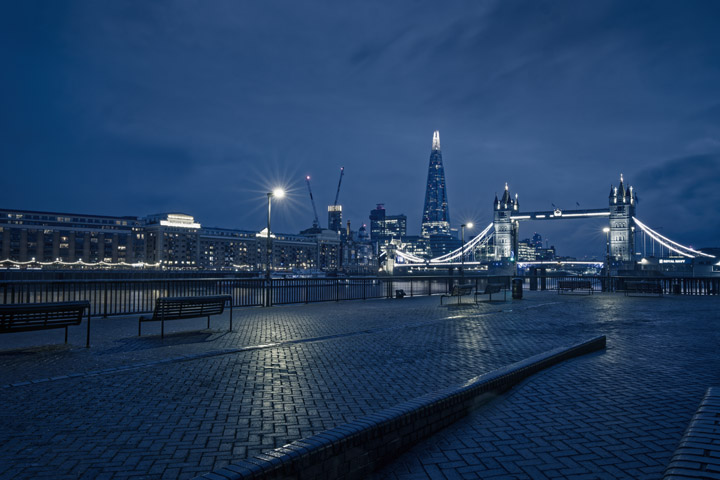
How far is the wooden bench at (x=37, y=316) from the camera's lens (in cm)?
816

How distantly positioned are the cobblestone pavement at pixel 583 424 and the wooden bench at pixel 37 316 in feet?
24.4

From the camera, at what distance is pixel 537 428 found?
5.00m

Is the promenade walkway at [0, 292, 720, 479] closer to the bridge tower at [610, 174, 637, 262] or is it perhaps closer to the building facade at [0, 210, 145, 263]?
the bridge tower at [610, 174, 637, 262]

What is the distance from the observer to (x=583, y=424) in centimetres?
508

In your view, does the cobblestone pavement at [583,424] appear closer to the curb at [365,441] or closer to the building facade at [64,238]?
the curb at [365,441]

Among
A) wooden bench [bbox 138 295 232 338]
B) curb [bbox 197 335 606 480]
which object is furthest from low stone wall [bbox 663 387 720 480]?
wooden bench [bbox 138 295 232 338]

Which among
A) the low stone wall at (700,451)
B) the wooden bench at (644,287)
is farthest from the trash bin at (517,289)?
the low stone wall at (700,451)

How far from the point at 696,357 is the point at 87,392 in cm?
993

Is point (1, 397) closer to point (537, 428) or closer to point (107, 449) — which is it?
point (107, 449)

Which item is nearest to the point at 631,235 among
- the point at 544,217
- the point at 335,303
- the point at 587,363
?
the point at 544,217

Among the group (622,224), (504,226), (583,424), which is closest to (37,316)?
(583,424)

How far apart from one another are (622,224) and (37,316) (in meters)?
119

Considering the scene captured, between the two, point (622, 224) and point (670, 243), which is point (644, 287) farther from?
point (622, 224)

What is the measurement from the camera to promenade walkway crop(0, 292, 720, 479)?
4.12m
